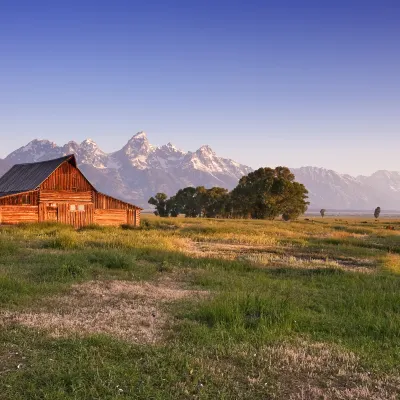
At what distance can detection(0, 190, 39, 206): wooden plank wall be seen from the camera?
38763 millimetres

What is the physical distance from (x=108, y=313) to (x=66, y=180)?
35933 mm

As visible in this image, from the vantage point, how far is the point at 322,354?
7.32 metres

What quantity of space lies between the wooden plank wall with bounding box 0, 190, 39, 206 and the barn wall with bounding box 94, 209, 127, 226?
663 centimetres

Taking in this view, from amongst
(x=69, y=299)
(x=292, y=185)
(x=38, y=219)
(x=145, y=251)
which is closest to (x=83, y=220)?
(x=38, y=219)

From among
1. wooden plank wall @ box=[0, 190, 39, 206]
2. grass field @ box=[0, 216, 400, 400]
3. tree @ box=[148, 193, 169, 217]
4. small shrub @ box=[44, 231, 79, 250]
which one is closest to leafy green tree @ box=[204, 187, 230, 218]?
tree @ box=[148, 193, 169, 217]

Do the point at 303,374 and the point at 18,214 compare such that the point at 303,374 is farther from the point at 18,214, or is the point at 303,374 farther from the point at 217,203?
the point at 217,203

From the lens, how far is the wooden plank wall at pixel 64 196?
136 ft

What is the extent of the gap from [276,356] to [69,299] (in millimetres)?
6012

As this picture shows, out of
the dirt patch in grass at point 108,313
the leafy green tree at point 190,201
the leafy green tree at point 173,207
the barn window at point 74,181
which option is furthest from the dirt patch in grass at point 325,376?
the leafy green tree at point 173,207

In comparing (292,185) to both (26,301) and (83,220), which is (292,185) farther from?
(26,301)

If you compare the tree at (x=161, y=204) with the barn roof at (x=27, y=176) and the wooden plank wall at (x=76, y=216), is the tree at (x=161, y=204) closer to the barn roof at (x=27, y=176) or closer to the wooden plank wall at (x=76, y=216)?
the barn roof at (x=27, y=176)

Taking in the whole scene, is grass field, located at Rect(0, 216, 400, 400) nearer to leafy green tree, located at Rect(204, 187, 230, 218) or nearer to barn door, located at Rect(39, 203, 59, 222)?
barn door, located at Rect(39, 203, 59, 222)

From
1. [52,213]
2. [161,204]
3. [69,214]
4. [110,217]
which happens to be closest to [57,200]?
[52,213]

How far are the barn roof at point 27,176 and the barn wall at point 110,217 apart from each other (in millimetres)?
6152
